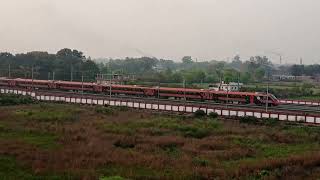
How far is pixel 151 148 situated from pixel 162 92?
1442 inches

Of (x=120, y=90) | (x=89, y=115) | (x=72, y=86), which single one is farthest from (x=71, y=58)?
(x=89, y=115)

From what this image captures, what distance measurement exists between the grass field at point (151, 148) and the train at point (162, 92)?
1361 cm

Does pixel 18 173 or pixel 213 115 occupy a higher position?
pixel 213 115

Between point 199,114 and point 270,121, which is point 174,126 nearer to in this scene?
point 199,114

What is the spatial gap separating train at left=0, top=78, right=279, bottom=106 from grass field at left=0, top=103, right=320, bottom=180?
1361 centimetres

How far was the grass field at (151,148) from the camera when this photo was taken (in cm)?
2058

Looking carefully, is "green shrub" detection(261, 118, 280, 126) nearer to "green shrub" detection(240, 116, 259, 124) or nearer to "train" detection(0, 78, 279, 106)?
"green shrub" detection(240, 116, 259, 124)

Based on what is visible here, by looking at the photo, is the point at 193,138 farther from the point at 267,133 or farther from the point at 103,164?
the point at 103,164

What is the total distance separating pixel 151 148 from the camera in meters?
27.2

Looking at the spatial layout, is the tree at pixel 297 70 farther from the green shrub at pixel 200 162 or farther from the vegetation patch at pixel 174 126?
the green shrub at pixel 200 162

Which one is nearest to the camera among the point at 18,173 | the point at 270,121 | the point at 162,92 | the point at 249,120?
the point at 18,173

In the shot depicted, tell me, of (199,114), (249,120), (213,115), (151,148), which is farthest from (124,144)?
(213,115)

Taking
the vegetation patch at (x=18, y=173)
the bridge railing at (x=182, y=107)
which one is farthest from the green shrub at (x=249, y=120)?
the vegetation patch at (x=18, y=173)

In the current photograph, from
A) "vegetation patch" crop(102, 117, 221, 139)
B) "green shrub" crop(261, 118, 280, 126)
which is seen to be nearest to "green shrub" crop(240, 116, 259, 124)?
"green shrub" crop(261, 118, 280, 126)
